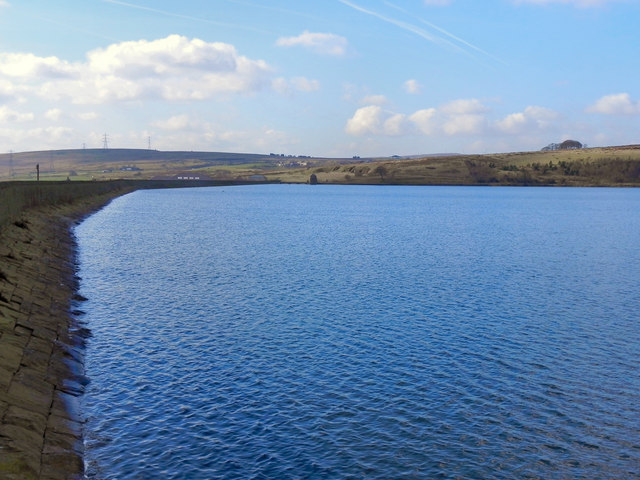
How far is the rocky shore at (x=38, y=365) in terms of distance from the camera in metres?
13.8

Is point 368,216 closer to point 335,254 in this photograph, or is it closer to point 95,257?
point 335,254

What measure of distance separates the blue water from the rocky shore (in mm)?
623

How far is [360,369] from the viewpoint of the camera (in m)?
21.5

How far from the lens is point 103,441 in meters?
15.7

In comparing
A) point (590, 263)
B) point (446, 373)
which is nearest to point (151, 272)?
point (446, 373)

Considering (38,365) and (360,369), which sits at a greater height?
(38,365)

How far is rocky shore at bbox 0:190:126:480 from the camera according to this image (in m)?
13.8

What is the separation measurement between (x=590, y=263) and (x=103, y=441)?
141 feet

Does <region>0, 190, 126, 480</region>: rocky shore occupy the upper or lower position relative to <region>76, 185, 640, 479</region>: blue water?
upper

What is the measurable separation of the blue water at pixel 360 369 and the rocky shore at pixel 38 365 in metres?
0.62

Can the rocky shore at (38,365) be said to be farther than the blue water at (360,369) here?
No

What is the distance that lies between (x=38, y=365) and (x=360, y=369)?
34.6 feet

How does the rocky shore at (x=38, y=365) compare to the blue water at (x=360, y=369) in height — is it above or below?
above

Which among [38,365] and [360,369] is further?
[360,369]
